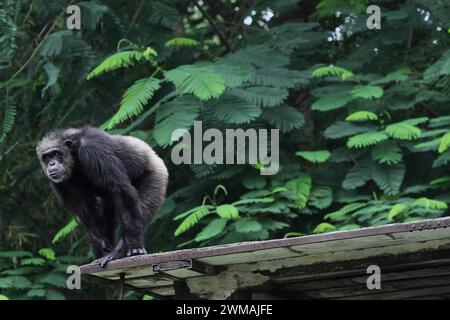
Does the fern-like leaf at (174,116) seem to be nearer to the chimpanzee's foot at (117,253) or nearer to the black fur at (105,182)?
the black fur at (105,182)

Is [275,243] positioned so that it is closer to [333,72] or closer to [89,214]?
[89,214]

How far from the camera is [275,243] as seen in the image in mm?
7246

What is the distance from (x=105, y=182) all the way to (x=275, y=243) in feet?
8.58

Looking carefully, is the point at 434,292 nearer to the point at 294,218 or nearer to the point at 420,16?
the point at 294,218

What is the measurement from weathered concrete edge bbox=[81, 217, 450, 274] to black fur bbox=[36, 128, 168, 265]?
1.21 m

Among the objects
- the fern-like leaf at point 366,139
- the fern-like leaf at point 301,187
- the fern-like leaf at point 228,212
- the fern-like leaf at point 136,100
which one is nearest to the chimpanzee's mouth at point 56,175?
the fern-like leaf at point 136,100

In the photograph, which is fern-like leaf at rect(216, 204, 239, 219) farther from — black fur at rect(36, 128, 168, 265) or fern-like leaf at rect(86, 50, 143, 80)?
fern-like leaf at rect(86, 50, 143, 80)

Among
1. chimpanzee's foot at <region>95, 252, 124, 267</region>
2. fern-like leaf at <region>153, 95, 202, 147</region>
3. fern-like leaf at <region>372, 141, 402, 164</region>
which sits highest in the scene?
fern-like leaf at <region>153, 95, 202, 147</region>

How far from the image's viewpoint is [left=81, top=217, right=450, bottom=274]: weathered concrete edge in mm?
6945

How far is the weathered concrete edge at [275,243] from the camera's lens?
695cm

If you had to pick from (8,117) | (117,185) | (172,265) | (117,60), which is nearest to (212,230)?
(117,185)

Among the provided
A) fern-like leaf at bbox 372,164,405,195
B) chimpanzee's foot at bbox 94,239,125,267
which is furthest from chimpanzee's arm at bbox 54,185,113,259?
fern-like leaf at bbox 372,164,405,195

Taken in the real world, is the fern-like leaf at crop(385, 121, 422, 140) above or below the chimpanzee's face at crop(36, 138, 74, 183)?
above

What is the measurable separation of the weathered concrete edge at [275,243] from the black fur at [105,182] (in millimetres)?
1206
